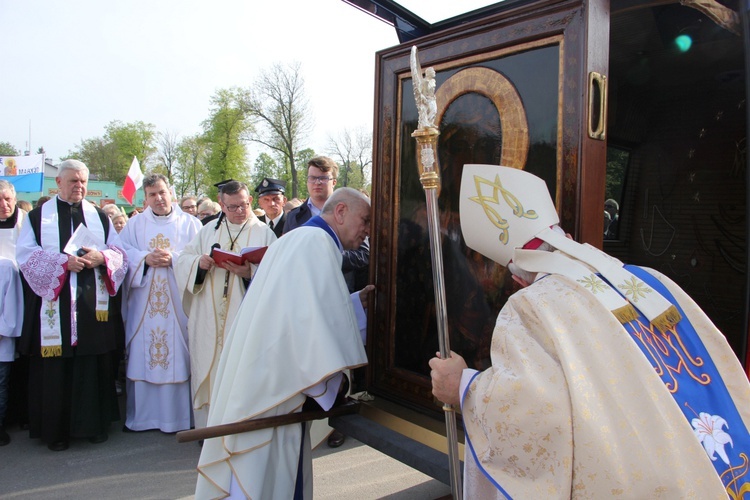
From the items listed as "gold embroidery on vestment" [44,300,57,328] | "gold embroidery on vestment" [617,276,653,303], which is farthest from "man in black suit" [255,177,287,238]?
"gold embroidery on vestment" [617,276,653,303]

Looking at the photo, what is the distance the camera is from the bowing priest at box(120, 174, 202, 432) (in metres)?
4.98

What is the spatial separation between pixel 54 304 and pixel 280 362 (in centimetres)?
298

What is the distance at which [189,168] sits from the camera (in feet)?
133

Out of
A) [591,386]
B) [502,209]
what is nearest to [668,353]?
[591,386]

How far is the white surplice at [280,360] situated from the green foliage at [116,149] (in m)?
45.6

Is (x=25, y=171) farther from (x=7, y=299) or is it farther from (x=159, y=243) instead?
(x=159, y=243)

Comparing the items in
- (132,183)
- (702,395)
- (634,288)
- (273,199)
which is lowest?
(702,395)

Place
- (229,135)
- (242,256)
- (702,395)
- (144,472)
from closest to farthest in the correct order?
(702,395), (242,256), (144,472), (229,135)

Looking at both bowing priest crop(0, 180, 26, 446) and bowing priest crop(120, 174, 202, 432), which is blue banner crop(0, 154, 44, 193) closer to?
bowing priest crop(0, 180, 26, 446)

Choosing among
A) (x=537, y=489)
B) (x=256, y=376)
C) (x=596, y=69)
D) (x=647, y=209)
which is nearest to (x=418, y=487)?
(x=256, y=376)

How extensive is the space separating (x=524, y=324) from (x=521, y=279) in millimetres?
262

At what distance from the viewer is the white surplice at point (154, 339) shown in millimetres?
4984

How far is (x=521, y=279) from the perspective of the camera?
1748 mm

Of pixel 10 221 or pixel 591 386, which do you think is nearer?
pixel 591 386
